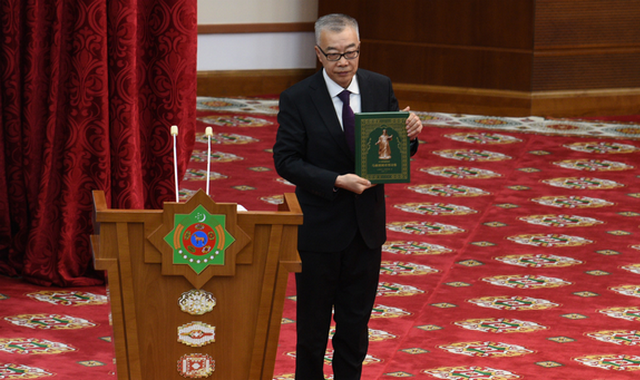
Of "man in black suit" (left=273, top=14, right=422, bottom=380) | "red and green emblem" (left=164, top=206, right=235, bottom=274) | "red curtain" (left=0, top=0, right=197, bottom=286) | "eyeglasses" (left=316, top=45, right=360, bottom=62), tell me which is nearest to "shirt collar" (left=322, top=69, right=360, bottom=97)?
"man in black suit" (left=273, top=14, right=422, bottom=380)

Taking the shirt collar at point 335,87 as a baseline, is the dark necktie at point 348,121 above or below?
below

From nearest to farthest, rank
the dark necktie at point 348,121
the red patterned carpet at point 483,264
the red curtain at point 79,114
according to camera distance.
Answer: the dark necktie at point 348,121 → the red patterned carpet at point 483,264 → the red curtain at point 79,114

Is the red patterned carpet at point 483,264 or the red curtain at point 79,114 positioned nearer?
the red patterned carpet at point 483,264

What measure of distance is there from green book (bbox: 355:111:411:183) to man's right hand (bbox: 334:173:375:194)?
2 centimetres

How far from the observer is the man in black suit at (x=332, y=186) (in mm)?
2557

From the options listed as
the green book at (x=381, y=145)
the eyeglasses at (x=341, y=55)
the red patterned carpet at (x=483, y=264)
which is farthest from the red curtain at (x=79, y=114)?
the green book at (x=381, y=145)

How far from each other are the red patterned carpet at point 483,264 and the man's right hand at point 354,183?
46.8 inches

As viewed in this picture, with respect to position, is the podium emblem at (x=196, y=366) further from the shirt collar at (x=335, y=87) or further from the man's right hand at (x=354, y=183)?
the shirt collar at (x=335, y=87)

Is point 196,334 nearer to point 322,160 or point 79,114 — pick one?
point 322,160

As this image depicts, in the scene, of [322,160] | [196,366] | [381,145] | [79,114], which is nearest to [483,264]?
[79,114]

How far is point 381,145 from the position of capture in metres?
2.49

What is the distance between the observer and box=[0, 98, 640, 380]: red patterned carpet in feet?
12.0

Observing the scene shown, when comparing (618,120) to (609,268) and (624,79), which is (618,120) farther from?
(609,268)

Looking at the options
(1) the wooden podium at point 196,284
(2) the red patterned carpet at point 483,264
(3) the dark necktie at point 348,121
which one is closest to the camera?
(1) the wooden podium at point 196,284
